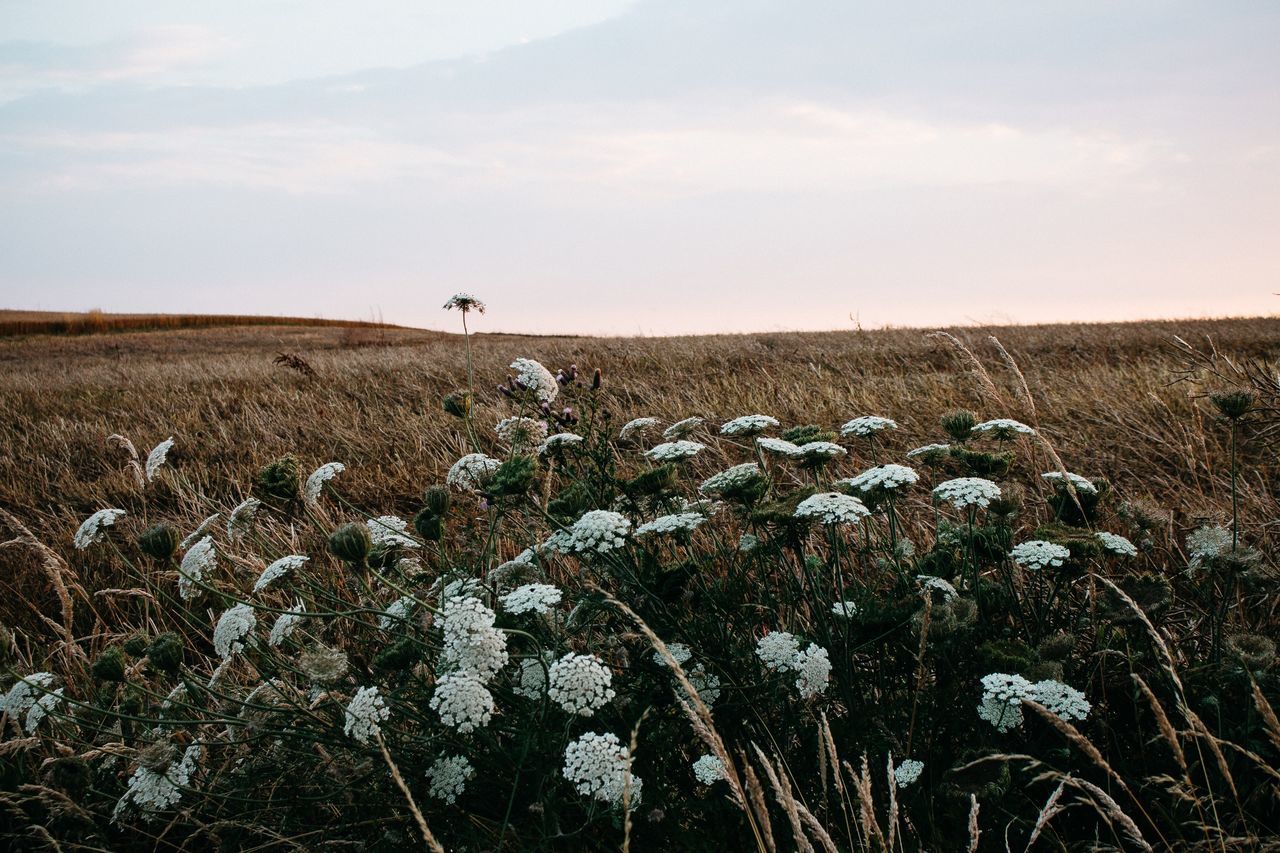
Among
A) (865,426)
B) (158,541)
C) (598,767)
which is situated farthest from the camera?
(865,426)

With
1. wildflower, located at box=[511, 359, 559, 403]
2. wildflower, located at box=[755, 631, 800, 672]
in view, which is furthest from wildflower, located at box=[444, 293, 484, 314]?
wildflower, located at box=[755, 631, 800, 672]

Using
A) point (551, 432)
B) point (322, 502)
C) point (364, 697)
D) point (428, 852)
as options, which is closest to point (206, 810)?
point (428, 852)

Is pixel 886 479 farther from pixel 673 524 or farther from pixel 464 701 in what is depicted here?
pixel 464 701

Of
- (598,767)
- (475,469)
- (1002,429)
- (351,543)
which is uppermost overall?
(1002,429)

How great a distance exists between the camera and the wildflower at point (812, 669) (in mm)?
1743

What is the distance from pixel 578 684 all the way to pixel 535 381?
1.36 m

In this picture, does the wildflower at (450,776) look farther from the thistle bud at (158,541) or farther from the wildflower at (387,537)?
the thistle bud at (158,541)

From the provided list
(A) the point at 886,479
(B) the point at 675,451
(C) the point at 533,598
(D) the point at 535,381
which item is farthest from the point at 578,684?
(D) the point at 535,381

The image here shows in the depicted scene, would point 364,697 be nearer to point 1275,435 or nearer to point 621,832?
point 621,832

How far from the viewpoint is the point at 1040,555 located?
1926mm

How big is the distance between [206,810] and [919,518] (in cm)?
330

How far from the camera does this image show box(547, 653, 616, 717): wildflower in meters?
1.64

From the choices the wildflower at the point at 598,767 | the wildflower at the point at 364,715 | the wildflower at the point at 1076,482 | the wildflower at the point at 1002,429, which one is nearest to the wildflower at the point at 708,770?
the wildflower at the point at 598,767

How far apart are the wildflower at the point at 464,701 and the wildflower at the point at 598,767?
0.67 feet
